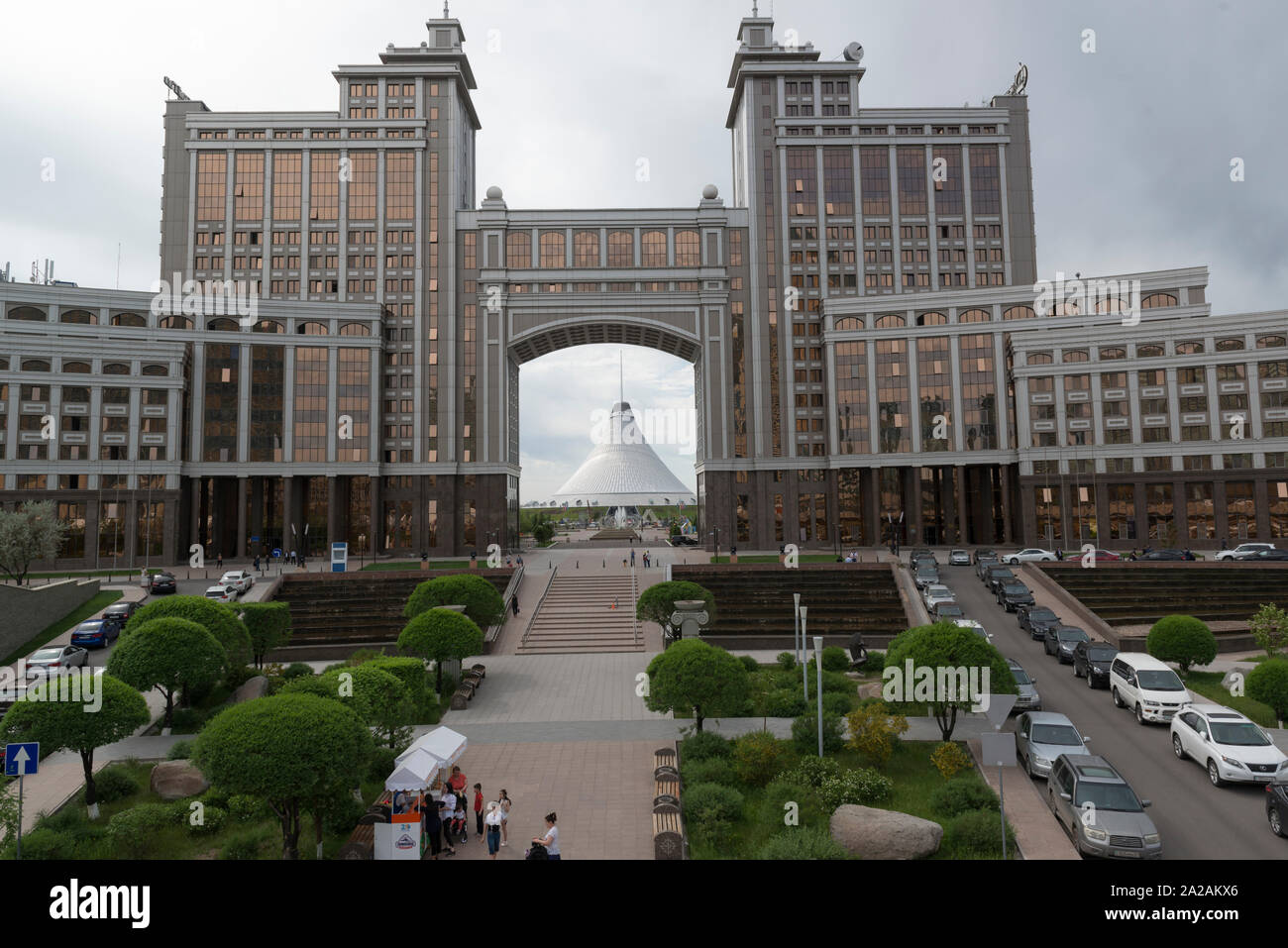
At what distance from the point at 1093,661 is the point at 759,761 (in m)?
17.3

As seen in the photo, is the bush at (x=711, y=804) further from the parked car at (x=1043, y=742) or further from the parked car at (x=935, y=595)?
the parked car at (x=935, y=595)

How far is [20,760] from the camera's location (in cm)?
1425

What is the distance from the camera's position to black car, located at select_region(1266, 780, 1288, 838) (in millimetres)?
14805

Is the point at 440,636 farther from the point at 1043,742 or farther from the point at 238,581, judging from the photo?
the point at 238,581

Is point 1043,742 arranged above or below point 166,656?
below

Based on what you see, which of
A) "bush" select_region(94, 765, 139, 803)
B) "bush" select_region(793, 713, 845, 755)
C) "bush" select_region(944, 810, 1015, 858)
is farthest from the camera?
"bush" select_region(793, 713, 845, 755)

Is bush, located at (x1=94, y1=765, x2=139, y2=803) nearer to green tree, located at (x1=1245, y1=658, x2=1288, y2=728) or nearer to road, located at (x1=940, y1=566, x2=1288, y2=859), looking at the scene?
road, located at (x1=940, y1=566, x2=1288, y2=859)

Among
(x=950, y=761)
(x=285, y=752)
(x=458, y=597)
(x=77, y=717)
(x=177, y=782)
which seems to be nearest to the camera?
(x=285, y=752)

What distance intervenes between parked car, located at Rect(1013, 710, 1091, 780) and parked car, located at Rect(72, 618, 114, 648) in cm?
4147

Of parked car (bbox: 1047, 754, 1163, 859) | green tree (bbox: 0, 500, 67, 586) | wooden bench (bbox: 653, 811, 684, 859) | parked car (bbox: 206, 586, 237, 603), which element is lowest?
wooden bench (bbox: 653, 811, 684, 859)

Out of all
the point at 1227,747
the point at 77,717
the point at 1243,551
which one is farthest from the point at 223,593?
the point at 1243,551

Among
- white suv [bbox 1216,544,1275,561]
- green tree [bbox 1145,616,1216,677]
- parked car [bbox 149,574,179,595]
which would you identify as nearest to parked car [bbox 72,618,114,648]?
parked car [bbox 149,574,179,595]

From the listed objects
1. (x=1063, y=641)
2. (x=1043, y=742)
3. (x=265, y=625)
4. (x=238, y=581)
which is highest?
(x=238, y=581)
